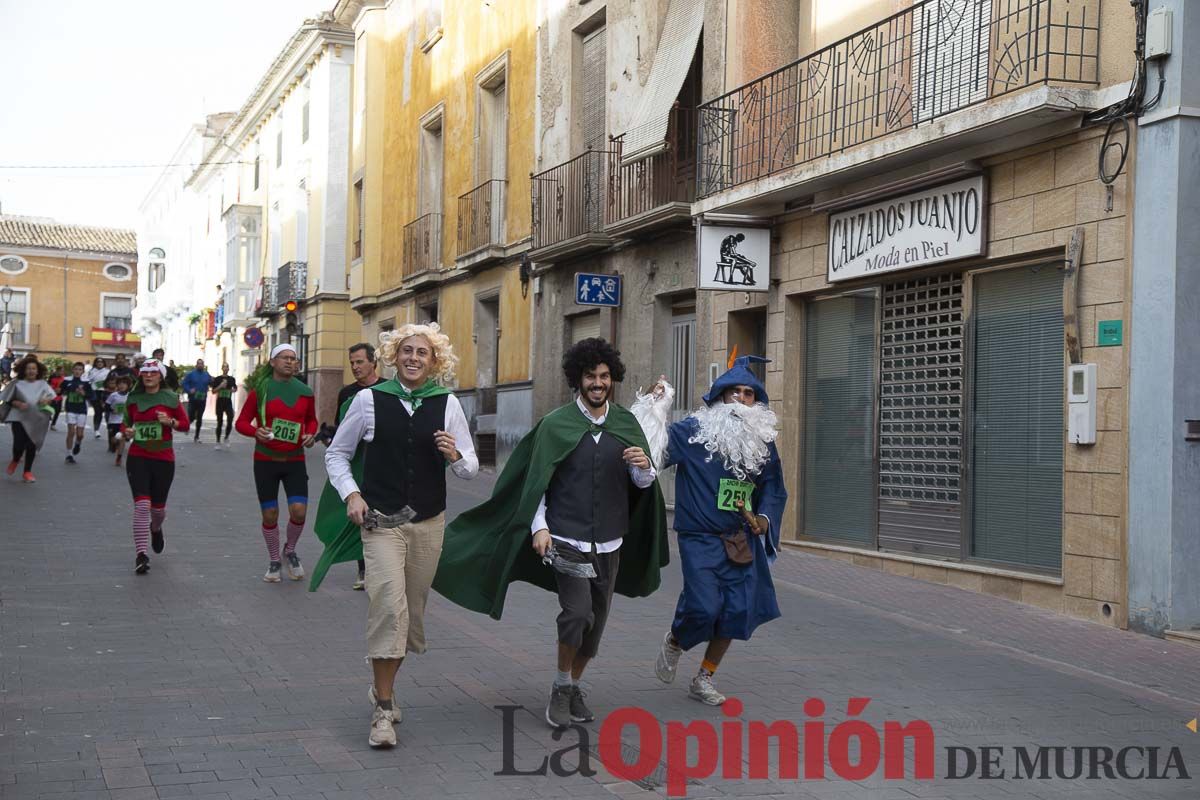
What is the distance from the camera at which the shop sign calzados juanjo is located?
1179cm

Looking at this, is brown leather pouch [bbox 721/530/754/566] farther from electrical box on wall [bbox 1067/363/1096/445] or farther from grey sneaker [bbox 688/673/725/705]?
electrical box on wall [bbox 1067/363/1096/445]

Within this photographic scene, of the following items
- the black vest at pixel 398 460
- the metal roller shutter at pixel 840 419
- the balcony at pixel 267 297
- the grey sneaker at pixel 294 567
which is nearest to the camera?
the black vest at pixel 398 460

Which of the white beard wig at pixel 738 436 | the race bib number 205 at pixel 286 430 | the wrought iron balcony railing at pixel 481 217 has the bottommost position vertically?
the race bib number 205 at pixel 286 430

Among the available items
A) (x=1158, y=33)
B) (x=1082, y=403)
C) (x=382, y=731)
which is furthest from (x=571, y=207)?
(x=382, y=731)

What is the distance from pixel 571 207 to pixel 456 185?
6.59 metres

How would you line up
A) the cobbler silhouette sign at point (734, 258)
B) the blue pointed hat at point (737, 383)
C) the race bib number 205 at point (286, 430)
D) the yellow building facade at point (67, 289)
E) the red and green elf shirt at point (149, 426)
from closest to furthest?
the blue pointed hat at point (737, 383)
the race bib number 205 at point (286, 430)
the red and green elf shirt at point (149, 426)
the cobbler silhouette sign at point (734, 258)
the yellow building facade at point (67, 289)

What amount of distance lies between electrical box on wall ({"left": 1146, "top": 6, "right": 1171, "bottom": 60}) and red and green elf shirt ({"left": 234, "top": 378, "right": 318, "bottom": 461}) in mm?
6661

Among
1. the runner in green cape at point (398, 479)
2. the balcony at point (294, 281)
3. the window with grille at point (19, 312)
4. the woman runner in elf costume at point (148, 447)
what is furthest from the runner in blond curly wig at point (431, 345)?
the window with grille at point (19, 312)

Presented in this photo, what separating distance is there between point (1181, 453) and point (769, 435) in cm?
423

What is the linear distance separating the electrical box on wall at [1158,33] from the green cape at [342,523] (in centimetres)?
626

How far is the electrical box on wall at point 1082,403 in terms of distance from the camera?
33.9ft

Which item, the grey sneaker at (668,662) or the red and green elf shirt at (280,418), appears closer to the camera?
the grey sneaker at (668,662)

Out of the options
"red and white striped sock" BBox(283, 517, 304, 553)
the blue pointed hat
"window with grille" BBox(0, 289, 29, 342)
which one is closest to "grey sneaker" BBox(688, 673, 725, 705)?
the blue pointed hat

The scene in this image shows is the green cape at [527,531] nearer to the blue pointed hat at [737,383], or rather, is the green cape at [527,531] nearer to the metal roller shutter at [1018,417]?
the blue pointed hat at [737,383]
